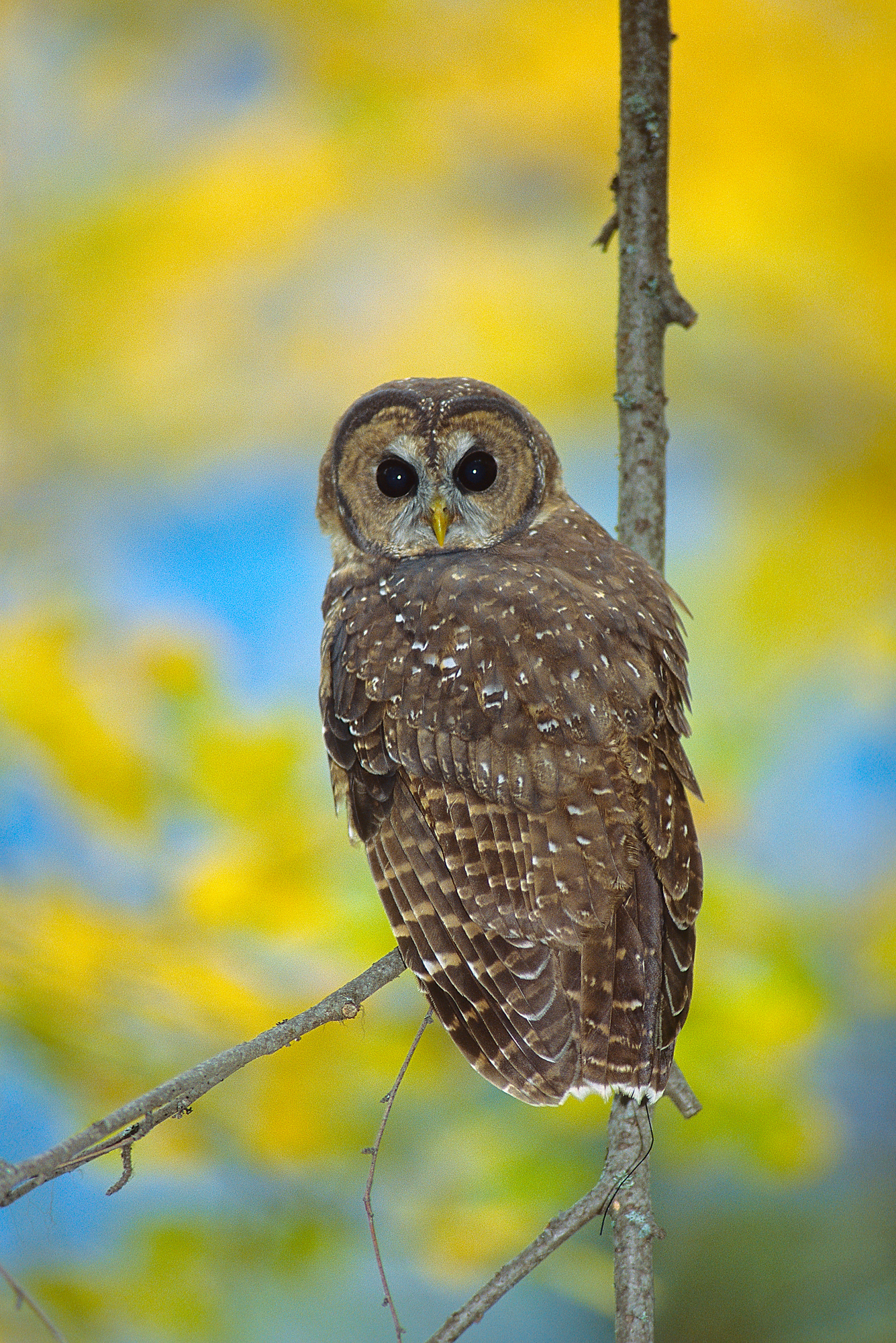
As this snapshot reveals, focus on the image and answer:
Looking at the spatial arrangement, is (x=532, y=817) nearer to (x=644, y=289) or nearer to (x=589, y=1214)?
(x=589, y=1214)

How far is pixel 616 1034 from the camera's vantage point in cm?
140

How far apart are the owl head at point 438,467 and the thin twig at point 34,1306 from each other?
1.12m

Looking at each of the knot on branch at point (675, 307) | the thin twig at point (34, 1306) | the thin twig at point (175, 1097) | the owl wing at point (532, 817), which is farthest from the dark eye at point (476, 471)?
the thin twig at point (34, 1306)

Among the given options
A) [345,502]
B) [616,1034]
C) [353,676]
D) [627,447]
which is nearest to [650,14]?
[627,447]

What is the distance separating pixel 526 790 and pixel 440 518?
49 centimetres

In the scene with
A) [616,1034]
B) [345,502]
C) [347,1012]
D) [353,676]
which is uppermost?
[345,502]

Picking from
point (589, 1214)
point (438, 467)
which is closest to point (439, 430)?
point (438, 467)

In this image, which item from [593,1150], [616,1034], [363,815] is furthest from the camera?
[593,1150]

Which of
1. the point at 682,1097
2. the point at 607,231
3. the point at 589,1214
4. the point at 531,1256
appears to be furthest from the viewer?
the point at 607,231

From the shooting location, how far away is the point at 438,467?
173cm

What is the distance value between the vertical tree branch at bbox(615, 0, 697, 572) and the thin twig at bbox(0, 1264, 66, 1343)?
1.34 m

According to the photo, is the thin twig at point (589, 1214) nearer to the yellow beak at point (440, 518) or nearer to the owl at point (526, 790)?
the owl at point (526, 790)

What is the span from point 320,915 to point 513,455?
115 cm

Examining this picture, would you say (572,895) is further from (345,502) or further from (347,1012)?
(345,502)
